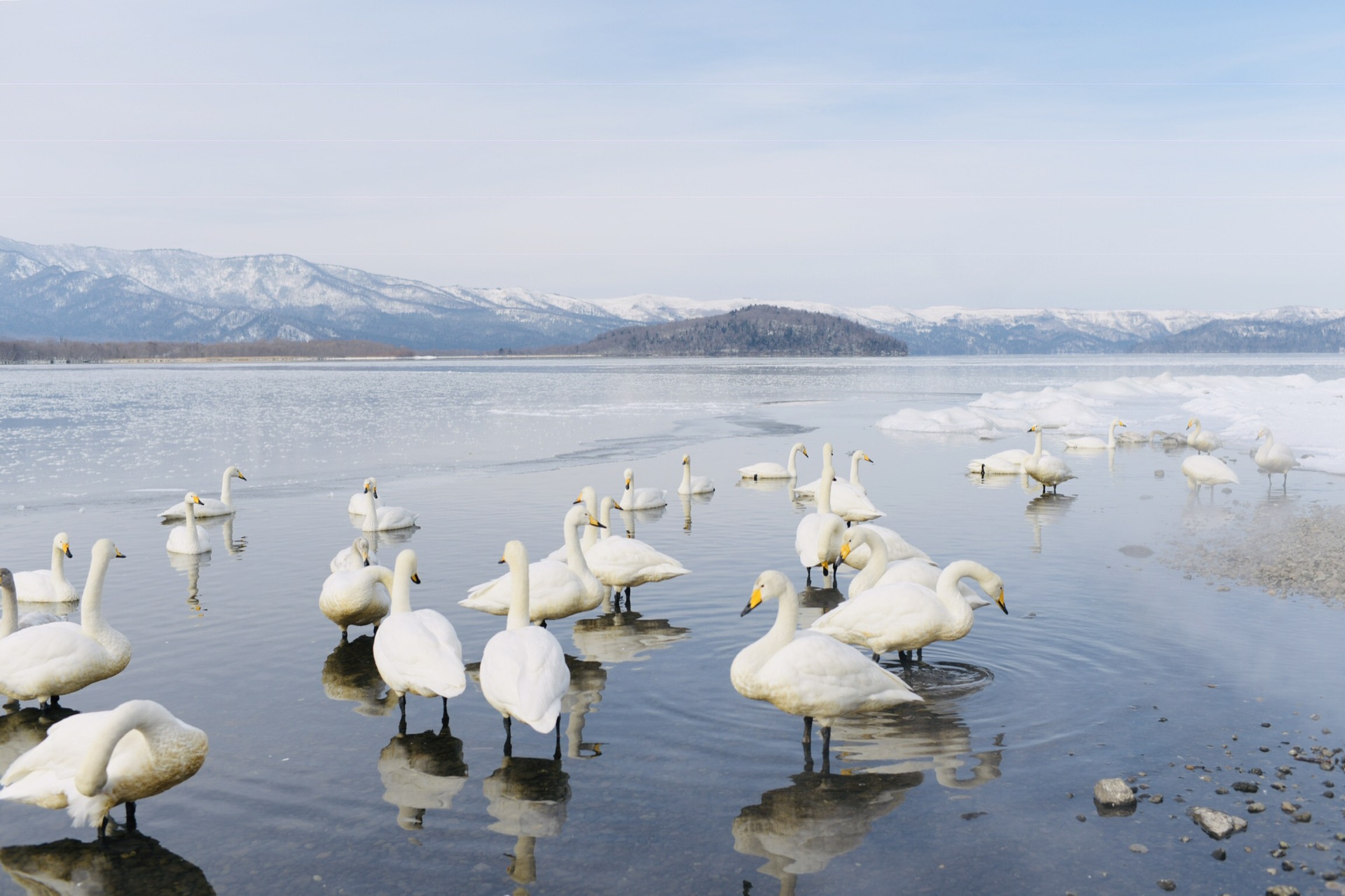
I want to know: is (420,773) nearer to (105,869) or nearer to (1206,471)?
(105,869)

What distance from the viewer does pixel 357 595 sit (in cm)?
1145

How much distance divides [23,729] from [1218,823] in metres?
10.2

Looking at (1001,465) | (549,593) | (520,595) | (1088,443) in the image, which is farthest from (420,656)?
(1088,443)

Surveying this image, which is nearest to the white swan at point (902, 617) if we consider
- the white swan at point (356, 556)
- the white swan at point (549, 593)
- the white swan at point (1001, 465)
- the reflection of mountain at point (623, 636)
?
the reflection of mountain at point (623, 636)

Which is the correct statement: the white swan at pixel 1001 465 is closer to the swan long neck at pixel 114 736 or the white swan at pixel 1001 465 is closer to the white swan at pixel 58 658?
the white swan at pixel 58 658

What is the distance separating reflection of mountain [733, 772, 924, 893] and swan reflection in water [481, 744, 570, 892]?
1.39 m

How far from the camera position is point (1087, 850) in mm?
6723

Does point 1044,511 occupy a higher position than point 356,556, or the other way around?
point 356,556

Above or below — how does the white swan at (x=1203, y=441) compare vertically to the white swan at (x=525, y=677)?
above

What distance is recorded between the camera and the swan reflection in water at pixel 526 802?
6.79 meters

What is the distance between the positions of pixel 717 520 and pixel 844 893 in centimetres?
1436

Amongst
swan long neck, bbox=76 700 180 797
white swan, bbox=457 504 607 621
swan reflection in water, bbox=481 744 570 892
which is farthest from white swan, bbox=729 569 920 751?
swan long neck, bbox=76 700 180 797

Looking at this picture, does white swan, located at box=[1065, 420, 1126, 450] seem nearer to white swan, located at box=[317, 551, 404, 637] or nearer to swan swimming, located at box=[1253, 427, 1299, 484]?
swan swimming, located at box=[1253, 427, 1299, 484]

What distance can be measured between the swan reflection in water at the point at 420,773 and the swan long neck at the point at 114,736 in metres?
1.73
